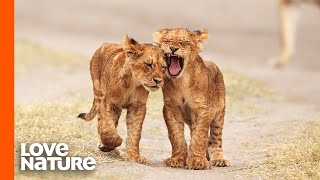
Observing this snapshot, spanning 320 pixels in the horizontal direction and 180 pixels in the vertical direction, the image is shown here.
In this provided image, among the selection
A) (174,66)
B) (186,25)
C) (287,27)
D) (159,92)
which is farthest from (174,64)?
(186,25)

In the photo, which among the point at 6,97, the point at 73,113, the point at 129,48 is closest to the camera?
the point at 129,48

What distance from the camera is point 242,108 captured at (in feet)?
36.0

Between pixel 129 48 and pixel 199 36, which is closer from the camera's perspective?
pixel 129 48

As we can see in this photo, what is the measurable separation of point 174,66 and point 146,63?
0.22 metres

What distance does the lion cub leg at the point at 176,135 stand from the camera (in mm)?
7518

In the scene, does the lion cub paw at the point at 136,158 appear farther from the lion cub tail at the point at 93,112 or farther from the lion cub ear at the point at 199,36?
the lion cub ear at the point at 199,36

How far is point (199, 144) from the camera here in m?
7.43

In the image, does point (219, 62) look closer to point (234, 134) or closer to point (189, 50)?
point (234, 134)

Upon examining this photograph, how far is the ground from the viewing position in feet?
24.8

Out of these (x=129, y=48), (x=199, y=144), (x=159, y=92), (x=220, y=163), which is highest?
(x=129, y=48)

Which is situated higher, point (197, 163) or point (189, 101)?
point (189, 101)

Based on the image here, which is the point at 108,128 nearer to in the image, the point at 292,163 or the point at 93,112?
the point at 93,112

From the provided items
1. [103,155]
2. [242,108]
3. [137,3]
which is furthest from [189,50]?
[137,3]

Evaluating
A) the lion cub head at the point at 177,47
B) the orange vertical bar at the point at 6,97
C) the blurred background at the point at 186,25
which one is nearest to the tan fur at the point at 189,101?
the lion cub head at the point at 177,47
